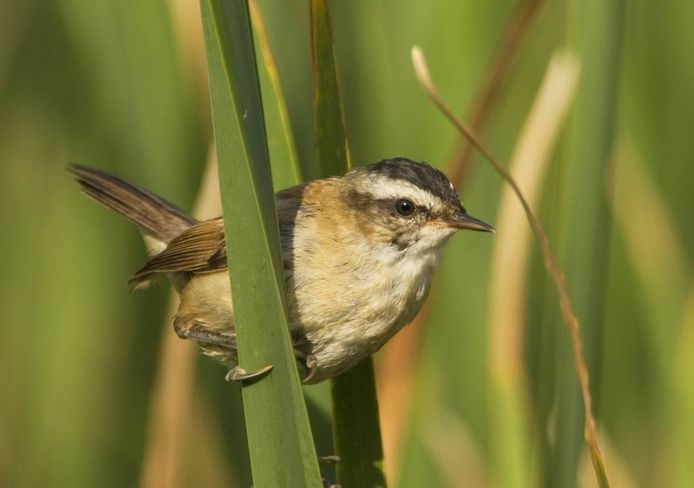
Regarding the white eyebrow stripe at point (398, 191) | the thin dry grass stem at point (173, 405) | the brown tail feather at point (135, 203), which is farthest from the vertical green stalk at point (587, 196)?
the brown tail feather at point (135, 203)

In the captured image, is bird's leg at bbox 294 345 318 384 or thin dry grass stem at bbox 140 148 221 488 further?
thin dry grass stem at bbox 140 148 221 488

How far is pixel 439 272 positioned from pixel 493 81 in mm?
720

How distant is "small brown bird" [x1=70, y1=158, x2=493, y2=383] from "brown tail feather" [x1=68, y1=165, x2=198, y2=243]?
234 millimetres

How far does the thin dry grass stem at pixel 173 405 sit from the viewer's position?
248 centimetres

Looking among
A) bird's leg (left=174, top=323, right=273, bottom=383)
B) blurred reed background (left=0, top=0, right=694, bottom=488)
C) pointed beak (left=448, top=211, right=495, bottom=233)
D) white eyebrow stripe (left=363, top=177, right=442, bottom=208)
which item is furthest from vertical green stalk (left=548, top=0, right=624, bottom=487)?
bird's leg (left=174, top=323, right=273, bottom=383)

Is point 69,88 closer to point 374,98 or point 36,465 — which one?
point 374,98

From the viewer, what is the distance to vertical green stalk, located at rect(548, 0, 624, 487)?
1.74 m

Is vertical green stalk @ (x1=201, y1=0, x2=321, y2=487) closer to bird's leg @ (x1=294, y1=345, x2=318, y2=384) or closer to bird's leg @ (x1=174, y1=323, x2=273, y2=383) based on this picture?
bird's leg @ (x1=294, y1=345, x2=318, y2=384)

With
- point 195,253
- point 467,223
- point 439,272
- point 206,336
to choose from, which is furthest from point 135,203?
point 467,223

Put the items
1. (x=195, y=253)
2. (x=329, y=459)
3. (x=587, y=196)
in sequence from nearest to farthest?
1. (x=587, y=196)
2. (x=329, y=459)
3. (x=195, y=253)

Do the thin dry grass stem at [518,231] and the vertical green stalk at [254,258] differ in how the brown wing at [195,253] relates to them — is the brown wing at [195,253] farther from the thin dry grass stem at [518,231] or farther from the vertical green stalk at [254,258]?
the vertical green stalk at [254,258]

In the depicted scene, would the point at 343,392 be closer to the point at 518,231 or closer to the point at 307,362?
the point at 307,362

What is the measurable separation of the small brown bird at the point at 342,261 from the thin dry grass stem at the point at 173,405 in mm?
85

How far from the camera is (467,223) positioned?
220cm
